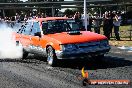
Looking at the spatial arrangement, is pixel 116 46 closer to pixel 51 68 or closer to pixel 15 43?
pixel 15 43

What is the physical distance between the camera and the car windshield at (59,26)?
12867mm

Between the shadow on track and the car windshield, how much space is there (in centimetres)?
121

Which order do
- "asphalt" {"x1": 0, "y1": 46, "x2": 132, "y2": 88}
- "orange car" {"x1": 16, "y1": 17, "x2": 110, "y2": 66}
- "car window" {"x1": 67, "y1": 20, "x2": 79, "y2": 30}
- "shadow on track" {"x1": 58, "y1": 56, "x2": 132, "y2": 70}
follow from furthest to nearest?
"car window" {"x1": 67, "y1": 20, "x2": 79, "y2": 30} → "shadow on track" {"x1": 58, "y1": 56, "x2": 132, "y2": 70} → "orange car" {"x1": 16, "y1": 17, "x2": 110, "y2": 66} → "asphalt" {"x1": 0, "y1": 46, "x2": 132, "y2": 88}

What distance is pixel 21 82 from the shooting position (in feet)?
31.4

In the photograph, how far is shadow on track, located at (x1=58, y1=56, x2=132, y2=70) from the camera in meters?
11.7

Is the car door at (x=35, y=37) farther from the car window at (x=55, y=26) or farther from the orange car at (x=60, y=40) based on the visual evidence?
the car window at (x=55, y=26)

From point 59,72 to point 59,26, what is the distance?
8.59ft

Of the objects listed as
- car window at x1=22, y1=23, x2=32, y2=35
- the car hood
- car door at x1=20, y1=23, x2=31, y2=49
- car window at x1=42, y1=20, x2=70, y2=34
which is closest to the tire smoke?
car door at x1=20, y1=23, x2=31, y2=49

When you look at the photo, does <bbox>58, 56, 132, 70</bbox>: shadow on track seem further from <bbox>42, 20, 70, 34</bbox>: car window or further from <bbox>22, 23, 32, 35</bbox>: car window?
<bbox>22, 23, 32, 35</bbox>: car window

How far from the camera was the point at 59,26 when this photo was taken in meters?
13.1

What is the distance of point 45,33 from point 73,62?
149cm

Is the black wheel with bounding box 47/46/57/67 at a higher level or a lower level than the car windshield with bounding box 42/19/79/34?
lower

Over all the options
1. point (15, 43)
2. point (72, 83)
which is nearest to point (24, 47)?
point (15, 43)

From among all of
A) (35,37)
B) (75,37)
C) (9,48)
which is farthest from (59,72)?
(9,48)
